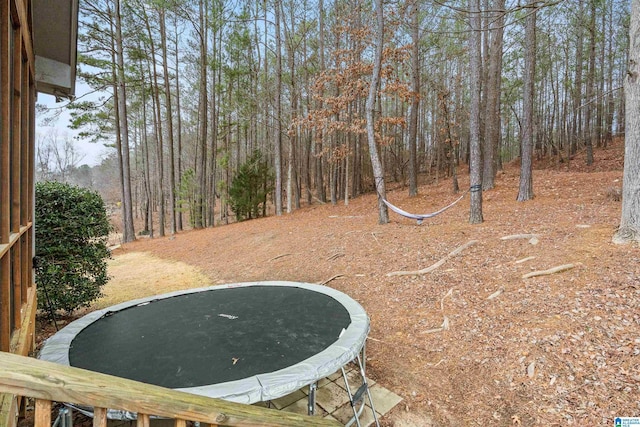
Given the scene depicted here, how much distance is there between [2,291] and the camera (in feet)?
5.53

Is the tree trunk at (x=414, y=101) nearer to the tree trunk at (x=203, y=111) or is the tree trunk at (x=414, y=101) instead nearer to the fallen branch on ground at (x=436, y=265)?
the fallen branch on ground at (x=436, y=265)

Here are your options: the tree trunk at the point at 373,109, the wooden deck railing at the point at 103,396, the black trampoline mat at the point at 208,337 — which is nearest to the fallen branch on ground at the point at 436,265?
the black trampoline mat at the point at 208,337

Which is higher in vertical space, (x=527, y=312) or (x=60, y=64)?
(x=60, y=64)

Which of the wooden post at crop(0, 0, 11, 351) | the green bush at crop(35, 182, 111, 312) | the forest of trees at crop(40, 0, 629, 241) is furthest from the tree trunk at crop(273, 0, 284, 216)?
the wooden post at crop(0, 0, 11, 351)

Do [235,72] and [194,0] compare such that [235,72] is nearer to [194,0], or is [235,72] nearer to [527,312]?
[194,0]

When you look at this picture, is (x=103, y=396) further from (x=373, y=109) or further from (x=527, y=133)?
(x=527, y=133)

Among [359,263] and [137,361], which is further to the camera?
[359,263]

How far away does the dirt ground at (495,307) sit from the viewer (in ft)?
7.24

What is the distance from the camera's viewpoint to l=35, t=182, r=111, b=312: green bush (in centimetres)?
347

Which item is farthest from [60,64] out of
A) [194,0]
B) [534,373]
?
[194,0]

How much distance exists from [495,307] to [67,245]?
4858 millimetres

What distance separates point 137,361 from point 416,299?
289cm

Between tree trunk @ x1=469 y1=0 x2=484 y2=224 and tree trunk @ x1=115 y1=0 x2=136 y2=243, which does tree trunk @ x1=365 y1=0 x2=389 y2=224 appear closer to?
tree trunk @ x1=469 y1=0 x2=484 y2=224

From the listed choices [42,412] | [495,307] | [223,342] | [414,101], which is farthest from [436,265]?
[414,101]
